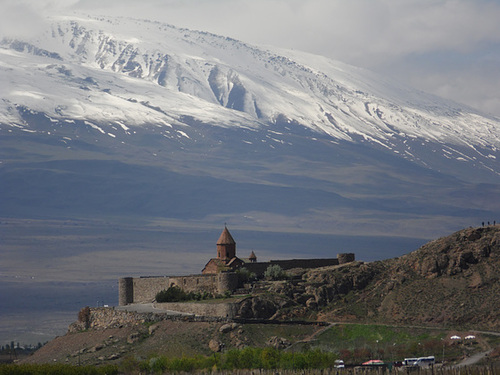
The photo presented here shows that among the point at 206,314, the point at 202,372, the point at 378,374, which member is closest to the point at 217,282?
the point at 206,314

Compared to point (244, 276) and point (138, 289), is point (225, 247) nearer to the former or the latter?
point (244, 276)

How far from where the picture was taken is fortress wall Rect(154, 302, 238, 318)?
84250 mm

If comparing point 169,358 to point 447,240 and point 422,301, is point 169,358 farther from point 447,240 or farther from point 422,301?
point 447,240

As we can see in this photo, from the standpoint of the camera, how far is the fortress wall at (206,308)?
3317 inches

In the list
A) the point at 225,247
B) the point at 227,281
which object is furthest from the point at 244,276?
the point at 225,247

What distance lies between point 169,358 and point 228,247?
2689 centimetres

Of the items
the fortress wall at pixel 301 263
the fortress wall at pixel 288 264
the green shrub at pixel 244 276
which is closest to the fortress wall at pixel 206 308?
the green shrub at pixel 244 276

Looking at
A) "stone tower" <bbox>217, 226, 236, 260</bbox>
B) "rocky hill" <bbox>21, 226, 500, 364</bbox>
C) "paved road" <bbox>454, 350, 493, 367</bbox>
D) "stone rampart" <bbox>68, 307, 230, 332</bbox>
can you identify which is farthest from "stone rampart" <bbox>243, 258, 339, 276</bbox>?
"paved road" <bbox>454, 350, 493, 367</bbox>

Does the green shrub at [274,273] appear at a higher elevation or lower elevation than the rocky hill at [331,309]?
higher

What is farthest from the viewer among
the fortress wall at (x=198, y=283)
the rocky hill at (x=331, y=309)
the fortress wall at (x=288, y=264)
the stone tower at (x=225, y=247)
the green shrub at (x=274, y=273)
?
the stone tower at (x=225, y=247)

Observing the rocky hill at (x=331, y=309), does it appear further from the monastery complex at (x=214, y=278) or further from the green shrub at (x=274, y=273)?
the monastery complex at (x=214, y=278)

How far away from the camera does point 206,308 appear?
85875 mm

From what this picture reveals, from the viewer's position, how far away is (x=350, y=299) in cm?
8881

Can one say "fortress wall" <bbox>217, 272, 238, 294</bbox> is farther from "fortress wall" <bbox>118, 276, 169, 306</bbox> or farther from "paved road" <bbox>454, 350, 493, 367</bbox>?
"paved road" <bbox>454, 350, 493, 367</bbox>
